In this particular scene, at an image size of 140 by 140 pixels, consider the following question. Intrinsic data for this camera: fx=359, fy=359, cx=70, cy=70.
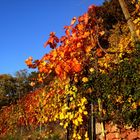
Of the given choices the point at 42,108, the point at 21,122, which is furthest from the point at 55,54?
the point at 21,122

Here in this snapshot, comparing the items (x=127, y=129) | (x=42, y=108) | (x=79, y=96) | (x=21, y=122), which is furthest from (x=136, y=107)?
(x=21, y=122)

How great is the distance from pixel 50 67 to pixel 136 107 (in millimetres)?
3121

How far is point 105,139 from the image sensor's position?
9.31 metres

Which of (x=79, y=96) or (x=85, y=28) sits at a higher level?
(x=85, y=28)

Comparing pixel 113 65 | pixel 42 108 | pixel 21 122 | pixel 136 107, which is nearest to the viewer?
pixel 136 107

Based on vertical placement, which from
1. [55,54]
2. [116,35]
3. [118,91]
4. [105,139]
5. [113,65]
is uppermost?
[116,35]

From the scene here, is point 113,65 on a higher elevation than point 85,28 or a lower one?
lower

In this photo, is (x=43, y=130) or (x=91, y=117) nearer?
(x=91, y=117)

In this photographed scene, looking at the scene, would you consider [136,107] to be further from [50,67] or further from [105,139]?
[50,67]

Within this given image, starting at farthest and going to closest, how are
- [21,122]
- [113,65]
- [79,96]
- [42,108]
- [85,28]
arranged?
[21,122] → [42,108] → [85,28] → [79,96] → [113,65]

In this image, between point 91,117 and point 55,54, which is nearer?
point 91,117

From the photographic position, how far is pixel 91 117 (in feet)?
30.6

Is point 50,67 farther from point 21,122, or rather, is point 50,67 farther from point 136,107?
point 21,122

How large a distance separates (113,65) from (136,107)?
1.36m
